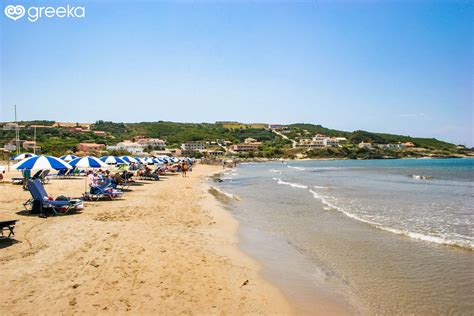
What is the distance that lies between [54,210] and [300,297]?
28.2ft

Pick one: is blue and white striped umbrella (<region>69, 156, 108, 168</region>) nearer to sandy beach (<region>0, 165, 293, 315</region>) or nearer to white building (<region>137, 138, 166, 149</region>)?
sandy beach (<region>0, 165, 293, 315</region>)

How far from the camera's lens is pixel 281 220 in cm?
1305

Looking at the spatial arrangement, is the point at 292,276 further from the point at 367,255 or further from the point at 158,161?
the point at 158,161

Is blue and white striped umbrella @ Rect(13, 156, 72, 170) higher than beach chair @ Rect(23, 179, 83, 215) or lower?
higher

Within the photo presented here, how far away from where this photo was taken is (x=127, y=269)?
6.35 metres

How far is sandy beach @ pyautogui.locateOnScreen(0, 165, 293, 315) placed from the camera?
496 centimetres

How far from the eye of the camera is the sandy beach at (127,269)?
496cm

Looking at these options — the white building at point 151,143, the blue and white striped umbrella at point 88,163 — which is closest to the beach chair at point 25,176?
the blue and white striped umbrella at point 88,163

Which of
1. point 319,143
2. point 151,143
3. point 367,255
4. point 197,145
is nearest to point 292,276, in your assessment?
point 367,255

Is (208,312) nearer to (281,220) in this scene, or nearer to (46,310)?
(46,310)

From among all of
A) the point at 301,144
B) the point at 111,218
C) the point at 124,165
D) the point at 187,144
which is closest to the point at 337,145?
the point at 301,144

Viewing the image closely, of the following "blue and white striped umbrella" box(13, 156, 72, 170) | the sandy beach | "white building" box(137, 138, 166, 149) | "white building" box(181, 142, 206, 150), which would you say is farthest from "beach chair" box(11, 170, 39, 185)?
"white building" box(181, 142, 206, 150)

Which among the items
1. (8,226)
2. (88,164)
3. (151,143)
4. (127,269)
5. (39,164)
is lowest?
(127,269)

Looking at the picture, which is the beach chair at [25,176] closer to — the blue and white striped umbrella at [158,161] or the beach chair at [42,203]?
the beach chair at [42,203]
